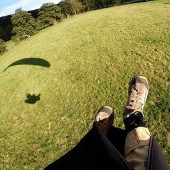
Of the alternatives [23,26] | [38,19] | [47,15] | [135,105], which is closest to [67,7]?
[47,15]

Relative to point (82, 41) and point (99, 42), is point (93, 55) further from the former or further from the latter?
point (82, 41)

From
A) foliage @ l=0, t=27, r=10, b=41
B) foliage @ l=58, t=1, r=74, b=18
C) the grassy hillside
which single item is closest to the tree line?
foliage @ l=58, t=1, r=74, b=18

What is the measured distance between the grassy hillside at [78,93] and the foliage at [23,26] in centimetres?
3415

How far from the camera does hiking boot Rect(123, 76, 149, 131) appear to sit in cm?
307

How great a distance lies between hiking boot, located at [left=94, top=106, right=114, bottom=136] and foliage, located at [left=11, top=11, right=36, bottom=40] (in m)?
42.5

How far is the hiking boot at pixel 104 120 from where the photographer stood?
3.05 metres

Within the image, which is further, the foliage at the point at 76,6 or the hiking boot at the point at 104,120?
the foliage at the point at 76,6

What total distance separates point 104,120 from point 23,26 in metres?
44.9

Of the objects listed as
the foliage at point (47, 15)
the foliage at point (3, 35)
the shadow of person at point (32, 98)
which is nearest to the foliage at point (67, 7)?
the foliage at point (47, 15)

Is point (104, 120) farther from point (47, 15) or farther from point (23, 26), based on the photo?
point (47, 15)

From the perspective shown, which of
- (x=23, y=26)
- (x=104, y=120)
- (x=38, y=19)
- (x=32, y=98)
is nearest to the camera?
(x=104, y=120)

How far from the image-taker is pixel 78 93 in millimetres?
7617

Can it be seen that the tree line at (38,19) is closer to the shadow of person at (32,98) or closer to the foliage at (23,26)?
the foliage at (23,26)

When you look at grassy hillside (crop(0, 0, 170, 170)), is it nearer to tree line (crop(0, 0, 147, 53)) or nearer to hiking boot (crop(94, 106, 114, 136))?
hiking boot (crop(94, 106, 114, 136))
